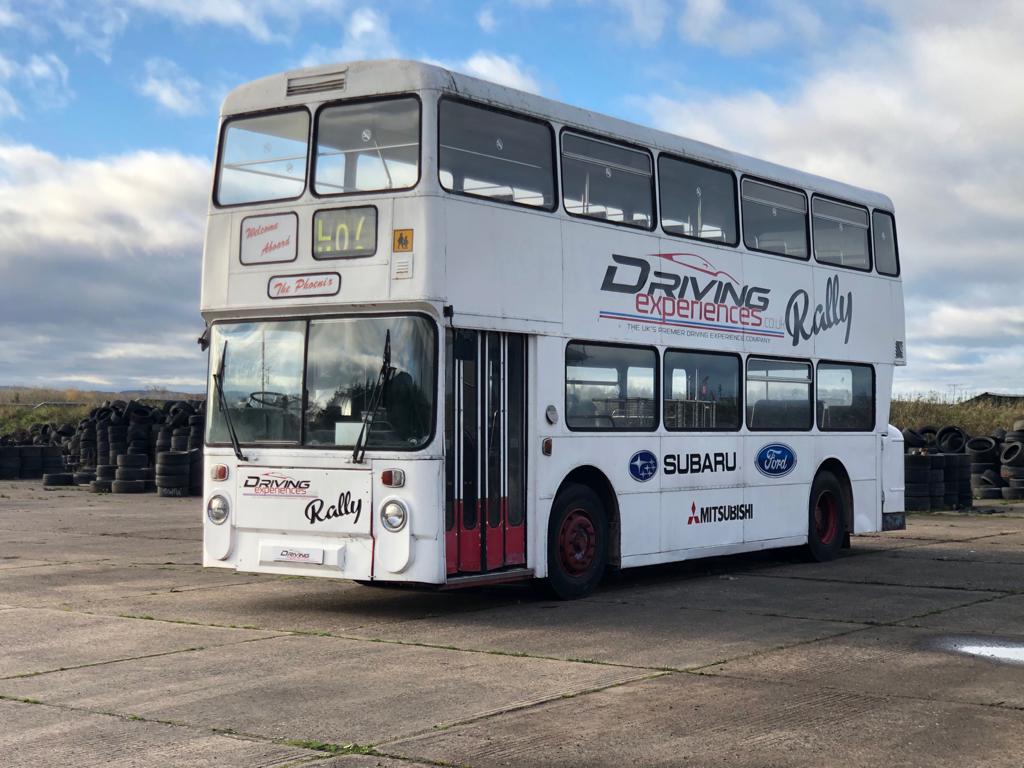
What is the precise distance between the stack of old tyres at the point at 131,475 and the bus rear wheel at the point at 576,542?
20184 mm

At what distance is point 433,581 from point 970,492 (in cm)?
1754

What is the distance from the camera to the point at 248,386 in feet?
38.5

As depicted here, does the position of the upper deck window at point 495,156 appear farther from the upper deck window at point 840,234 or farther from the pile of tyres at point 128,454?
the pile of tyres at point 128,454

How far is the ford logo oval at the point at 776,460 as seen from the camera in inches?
601

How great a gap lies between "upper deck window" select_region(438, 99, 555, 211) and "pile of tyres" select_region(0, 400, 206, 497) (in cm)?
1856

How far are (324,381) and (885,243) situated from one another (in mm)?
9411

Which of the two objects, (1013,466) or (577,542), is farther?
(1013,466)

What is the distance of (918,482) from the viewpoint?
25.3 m

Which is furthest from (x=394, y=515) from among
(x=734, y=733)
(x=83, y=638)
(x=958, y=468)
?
(x=958, y=468)

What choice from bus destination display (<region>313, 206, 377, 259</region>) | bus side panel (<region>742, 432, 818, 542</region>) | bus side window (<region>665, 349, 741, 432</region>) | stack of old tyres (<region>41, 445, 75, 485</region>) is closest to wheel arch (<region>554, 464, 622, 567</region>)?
bus side window (<region>665, 349, 741, 432</region>)

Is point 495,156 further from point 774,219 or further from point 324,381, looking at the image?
point 774,219

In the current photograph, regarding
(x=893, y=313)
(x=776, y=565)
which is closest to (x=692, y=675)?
(x=776, y=565)

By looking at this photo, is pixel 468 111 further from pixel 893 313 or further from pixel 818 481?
pixel 893 313

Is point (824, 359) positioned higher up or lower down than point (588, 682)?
higher up
